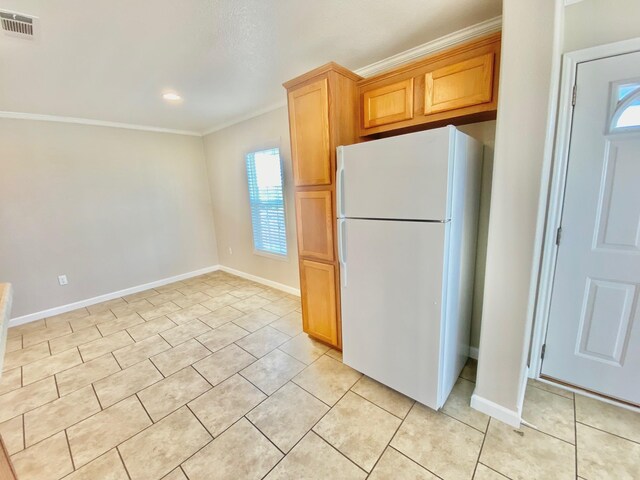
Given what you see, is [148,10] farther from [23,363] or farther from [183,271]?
[183,271]

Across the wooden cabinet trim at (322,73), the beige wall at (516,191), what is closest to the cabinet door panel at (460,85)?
the beige wall at (516,191)

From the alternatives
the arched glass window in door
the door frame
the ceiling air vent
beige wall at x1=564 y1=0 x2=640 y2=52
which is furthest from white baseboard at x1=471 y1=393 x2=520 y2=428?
the ceiling air vent

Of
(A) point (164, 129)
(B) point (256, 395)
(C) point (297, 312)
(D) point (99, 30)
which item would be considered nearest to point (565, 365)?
(B) point (256, 395)

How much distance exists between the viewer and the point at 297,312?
3217mm

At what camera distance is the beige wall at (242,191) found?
11.3 feet

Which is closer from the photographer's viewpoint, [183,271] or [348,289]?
[348,289]

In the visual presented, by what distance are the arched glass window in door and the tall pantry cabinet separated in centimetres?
154

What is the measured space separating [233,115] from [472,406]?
3.99 metres

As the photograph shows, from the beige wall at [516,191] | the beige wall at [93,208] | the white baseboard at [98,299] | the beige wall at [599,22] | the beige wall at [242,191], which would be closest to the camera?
the beige wall at [516,191]

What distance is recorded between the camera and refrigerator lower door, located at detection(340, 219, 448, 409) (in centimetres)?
158

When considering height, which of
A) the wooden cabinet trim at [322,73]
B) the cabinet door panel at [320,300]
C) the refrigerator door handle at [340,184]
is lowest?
the cabinet door panel at [320,300]

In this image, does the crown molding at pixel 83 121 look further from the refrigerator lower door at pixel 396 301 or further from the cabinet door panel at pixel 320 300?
the refrigerator lower door at pixel 396 301

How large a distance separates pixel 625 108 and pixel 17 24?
3.47 meters

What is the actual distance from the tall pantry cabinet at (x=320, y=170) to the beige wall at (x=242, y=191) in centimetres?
114
